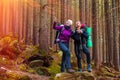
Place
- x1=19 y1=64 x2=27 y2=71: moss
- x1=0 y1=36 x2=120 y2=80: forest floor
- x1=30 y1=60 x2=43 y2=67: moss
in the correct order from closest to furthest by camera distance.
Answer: x1=0 y1=36 x2=120 y2=80: forest floor < x1=19 y1=64 x2=27 y2=71: moss < x1=30 y1=60 x2=43 y2=67: moss

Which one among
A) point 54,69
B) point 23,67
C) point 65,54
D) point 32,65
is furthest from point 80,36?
point 23,67

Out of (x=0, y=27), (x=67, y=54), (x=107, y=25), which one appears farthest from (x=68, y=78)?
(x=0, y=27)

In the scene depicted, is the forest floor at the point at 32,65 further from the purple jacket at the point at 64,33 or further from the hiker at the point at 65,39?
the purple jacket at the point at 64,33

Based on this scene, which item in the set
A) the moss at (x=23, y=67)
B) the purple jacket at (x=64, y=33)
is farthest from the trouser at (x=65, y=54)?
the moss at (x=23, y=67)

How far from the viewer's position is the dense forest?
53.9 feet

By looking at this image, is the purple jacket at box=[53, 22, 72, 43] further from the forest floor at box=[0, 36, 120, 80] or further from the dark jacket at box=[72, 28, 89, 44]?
the forest floor at box=[0, 36, 120, 80]

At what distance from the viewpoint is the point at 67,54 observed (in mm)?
12414

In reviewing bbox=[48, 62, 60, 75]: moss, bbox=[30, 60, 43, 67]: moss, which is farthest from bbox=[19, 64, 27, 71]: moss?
bbox=[48, 62, 60, 75]: moss

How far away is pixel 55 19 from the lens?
70.7ft

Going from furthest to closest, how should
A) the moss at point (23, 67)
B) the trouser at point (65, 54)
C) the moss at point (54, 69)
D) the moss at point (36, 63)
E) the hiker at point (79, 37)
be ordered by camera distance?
the moss at point (36, 63)
the moss at point (54, 69)
the moss at point (23, 67)
the hiker at point (79, 37)
the trouser at point (65, 54)

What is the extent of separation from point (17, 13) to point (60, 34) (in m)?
19.0

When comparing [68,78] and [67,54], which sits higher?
[67,54]

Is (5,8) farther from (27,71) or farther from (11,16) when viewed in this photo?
(27,71)

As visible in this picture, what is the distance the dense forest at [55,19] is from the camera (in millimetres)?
16417
